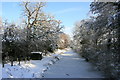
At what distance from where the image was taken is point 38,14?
21094mm

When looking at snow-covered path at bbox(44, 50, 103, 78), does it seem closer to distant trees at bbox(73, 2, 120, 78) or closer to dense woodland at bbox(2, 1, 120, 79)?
dense woodland at bbox(2, 1, 120, 79)

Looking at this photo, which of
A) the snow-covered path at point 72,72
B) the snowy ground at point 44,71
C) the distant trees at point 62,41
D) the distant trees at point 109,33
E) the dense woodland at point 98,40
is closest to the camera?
the distant trees at point 109,33

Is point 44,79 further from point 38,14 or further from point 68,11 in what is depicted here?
point 38,14

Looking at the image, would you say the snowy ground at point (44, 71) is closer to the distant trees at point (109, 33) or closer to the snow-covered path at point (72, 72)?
the snow-covered path at point (72, 72)

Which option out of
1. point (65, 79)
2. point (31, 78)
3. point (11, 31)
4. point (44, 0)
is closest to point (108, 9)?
point (65, 79)

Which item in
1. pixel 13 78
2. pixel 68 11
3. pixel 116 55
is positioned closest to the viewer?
pixel 13 78

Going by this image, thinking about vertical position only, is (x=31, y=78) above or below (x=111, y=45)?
below

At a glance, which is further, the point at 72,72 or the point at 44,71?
the point at 72,72

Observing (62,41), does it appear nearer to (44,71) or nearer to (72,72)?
(72,72)

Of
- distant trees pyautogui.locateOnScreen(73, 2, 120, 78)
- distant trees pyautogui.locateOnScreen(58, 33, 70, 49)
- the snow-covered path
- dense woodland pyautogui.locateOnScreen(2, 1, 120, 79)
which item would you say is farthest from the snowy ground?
distant trees pyautogui.locateOnScreen(58, 33, 70, 49)

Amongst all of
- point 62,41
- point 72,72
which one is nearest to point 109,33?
point 72,72

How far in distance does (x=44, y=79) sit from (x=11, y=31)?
4584 mm

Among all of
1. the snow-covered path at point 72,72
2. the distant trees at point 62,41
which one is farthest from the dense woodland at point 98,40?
the distant trees at point 62,41

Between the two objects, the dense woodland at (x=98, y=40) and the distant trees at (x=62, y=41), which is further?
the distant trees at (x=62, y=41)
